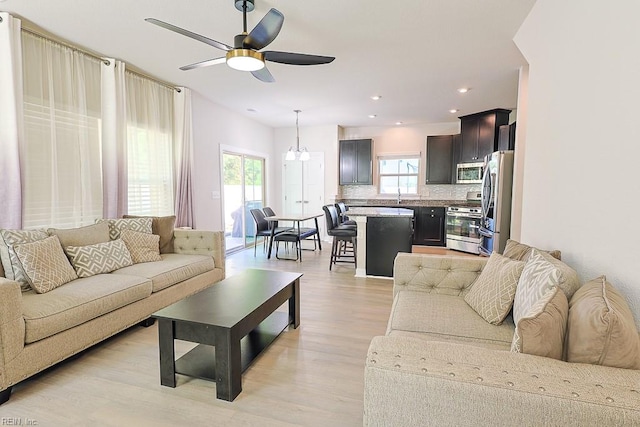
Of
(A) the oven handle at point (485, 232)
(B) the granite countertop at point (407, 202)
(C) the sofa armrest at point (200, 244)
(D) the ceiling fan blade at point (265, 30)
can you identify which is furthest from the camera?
(B) the granite countertop at point (407, 202)

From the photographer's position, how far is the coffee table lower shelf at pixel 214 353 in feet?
6.57

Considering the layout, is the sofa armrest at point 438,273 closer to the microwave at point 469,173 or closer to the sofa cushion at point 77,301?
the sofa cushion at point 77,301

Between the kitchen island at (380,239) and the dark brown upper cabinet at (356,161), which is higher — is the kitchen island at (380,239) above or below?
below

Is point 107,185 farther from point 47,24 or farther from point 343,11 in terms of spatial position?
point 343,11

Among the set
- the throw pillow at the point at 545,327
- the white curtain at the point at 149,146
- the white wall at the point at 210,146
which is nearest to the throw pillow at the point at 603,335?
the throw pillow at the point at 545,327

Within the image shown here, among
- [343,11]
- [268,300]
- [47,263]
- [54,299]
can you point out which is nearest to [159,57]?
[343,11]

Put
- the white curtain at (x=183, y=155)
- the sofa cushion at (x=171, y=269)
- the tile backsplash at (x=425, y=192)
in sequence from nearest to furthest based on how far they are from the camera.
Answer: the sofa cushion at (x=171, y=269) < the white curtain at (x=183, y=155) < the tile backsplash at (x=425, y=192)

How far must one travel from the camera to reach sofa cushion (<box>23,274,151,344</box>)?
1.93 meters

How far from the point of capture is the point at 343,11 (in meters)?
2.59

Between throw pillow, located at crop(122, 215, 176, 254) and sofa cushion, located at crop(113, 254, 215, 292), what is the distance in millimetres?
129


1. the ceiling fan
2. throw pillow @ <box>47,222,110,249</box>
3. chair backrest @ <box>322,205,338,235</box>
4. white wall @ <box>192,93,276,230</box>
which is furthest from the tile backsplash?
throw pillow @ <box>47,222,110,249</box>

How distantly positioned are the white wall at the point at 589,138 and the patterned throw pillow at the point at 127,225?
3.61 meters

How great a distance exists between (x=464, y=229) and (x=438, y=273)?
3.49 meters

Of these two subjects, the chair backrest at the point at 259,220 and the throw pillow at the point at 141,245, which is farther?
the chair backrest at the point at 259,220
